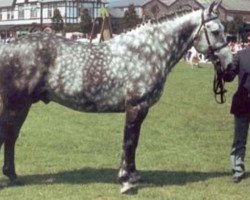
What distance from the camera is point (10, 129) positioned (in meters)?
9.05

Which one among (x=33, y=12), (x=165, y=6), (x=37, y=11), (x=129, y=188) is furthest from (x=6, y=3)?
(x=129, y=188)

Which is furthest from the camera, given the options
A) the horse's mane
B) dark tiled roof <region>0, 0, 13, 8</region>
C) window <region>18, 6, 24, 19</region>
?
dark tiled roof <region>0, 0, 13, 8</region>

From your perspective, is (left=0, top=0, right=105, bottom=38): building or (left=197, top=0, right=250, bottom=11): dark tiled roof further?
(left=197, top=0, right=250, bottom=11): dark tiled roof

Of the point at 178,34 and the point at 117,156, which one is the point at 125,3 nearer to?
the point at 117,156

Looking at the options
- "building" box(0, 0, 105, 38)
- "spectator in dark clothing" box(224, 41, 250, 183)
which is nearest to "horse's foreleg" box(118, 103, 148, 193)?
"spectator in dark clothing" box(224, 41, 250, 183)

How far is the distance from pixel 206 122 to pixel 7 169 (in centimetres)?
770

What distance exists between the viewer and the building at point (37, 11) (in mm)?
128375

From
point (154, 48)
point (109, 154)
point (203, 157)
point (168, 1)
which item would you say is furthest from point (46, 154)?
point (168, 1)

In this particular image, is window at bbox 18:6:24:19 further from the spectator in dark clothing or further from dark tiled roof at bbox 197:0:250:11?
the spectator in dark clothing

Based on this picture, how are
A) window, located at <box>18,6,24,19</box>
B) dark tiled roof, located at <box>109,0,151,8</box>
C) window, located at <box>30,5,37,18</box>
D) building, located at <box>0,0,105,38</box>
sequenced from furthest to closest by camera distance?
1. dark tiled roof, located at <box>109,0,151,8</box>
2. window, located at <box>18,6,24,19</box>
3. window, located at <box>30,5,37,18</box>
4. building, located at <box>0,0,105,38</box>

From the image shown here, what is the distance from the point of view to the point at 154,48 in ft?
28.8

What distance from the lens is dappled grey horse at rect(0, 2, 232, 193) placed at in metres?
8.66

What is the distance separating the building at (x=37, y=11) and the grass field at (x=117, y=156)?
104049 millimetres

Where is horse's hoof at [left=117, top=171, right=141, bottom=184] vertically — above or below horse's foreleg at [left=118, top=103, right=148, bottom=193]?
below
